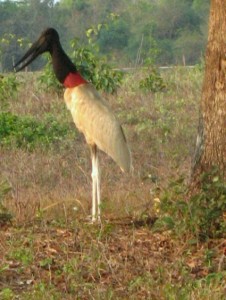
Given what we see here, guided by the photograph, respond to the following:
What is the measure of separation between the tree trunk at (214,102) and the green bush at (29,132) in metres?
4.11

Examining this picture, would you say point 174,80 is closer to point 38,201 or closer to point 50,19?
point 38,201

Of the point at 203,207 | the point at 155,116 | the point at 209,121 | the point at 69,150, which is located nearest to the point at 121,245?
the point at 203,207

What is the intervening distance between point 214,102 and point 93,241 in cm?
114

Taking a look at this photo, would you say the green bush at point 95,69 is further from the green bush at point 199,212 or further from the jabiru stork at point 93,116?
the green bush at point 199,212

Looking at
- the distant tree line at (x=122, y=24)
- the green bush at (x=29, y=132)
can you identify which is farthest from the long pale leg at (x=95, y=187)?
the distant tree line at (x=122, y=24)

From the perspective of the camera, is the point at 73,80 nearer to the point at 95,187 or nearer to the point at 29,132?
the point at 95,187

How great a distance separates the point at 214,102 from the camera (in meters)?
6.38

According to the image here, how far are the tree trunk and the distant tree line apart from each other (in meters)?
16.0

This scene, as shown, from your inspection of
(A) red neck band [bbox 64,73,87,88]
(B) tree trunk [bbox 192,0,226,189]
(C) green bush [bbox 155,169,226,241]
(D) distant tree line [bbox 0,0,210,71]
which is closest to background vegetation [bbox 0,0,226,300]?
(C) green bush [bbox 155,169,226,241]

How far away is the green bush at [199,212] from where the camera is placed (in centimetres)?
601

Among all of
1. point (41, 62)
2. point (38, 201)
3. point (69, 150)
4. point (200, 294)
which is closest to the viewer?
point (200, 294)

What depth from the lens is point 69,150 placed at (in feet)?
34.3

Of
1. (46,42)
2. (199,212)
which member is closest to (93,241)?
(199,212)

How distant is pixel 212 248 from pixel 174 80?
9.31 meters
